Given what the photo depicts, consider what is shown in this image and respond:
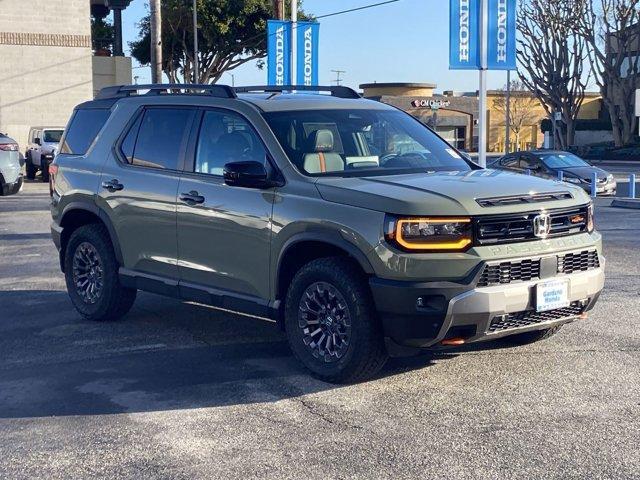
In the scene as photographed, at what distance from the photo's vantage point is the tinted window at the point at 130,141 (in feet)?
27.0

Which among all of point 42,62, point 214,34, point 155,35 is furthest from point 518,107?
point 155,35

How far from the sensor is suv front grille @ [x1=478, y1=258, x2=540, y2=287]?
598cm

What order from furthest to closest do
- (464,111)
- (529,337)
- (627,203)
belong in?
(464,111) → (627,203) → (529,337)

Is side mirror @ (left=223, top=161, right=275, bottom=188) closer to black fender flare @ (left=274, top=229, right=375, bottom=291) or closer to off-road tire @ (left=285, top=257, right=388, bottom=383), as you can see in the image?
black fender flare @ (left=274, top=229, right=375, bottom=291)

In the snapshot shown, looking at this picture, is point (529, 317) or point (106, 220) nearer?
point (529, 317)

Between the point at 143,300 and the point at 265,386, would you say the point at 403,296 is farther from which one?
the point at 143,300

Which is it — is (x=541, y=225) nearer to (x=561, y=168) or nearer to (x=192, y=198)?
(x=192, y=198)

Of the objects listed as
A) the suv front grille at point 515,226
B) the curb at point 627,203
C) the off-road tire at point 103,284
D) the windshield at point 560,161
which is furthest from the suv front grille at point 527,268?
the windshield at point 560,161

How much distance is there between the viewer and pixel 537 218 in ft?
20.5

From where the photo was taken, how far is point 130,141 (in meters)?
8.29

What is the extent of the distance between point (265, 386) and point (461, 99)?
250 feet

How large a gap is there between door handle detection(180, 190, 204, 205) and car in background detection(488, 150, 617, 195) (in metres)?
18.4

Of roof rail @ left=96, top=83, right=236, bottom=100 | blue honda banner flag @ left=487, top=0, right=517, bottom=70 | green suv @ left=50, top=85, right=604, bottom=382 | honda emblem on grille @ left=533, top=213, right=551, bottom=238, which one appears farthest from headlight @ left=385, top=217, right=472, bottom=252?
blue honda banner flag @ left=487, top=0, right=517, bottom=70

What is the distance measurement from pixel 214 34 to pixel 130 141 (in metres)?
41.4
